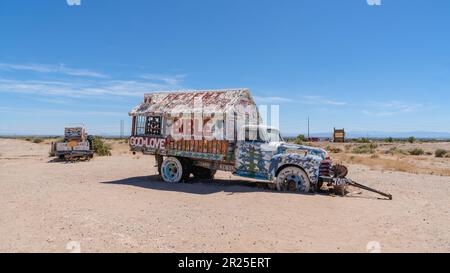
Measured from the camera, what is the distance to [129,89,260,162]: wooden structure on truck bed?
13328 mm

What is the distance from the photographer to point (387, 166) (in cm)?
2166

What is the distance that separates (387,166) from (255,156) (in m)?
12.3

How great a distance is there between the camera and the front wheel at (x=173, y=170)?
14164 mm

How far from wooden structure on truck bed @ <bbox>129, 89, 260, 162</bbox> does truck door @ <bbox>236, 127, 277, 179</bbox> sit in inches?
16.2

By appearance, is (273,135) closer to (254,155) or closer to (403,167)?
(254,155)

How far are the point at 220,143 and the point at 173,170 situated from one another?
8.00 feet

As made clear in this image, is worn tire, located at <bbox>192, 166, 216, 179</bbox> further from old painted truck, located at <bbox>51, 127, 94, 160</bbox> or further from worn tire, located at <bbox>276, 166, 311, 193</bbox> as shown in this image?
old painted truck, located at <bbox>51, 127, 94, 160</bbox>

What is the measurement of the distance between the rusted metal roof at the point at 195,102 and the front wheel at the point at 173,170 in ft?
6.09

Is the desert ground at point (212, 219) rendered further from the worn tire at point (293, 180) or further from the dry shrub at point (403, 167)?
the dry shrub at point (403, 167)

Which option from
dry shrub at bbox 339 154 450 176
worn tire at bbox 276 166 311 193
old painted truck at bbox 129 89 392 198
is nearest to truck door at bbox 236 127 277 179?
old painted truck at bbox 129 89 392 198

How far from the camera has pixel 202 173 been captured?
15.4m
